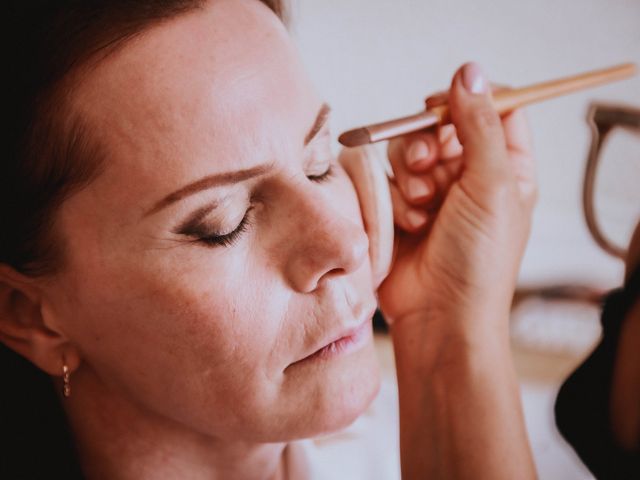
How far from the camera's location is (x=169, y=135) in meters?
0.50

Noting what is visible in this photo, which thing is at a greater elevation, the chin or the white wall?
the white wall

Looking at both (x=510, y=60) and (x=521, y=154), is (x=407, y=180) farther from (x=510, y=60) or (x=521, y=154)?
(x=510, y=60)

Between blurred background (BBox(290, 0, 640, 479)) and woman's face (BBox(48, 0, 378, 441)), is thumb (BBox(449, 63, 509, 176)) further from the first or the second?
blurred background (BBox(290, 0, 640, 479))

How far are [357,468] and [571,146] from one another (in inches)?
39.7

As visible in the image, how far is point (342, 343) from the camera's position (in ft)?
1.96

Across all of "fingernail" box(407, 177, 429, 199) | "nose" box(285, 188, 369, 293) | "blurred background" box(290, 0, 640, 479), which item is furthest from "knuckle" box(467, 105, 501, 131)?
"blurred background" box(290, 0, 640, 479)

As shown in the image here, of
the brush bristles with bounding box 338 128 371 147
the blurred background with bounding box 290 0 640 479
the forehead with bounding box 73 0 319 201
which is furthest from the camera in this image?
the blurred background with bounding box 290 0 640 479

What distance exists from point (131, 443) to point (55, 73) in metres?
0.43

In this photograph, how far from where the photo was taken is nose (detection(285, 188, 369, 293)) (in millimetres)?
552

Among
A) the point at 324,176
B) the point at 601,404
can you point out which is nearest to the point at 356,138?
the point at 324,176

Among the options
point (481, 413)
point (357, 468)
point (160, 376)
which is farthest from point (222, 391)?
point (357, 468)

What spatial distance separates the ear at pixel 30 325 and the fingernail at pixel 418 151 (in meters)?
0.46

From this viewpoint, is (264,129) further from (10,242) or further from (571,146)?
(571,146)

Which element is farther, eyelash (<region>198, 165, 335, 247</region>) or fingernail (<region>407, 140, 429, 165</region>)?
fingernail (<region>407, 140, 429, 165</region>)
